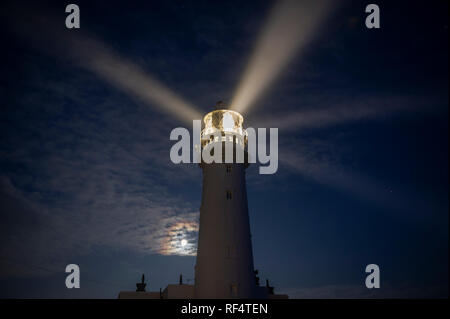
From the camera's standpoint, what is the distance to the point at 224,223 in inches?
809

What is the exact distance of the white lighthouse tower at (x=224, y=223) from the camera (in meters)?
19.4

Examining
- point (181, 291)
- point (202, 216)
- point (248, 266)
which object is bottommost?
point (181, 291)

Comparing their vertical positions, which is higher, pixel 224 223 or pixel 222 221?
pixel 222 221

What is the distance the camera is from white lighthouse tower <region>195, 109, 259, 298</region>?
19438 millimetres

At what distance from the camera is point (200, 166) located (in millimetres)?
23656

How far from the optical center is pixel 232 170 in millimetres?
22078
